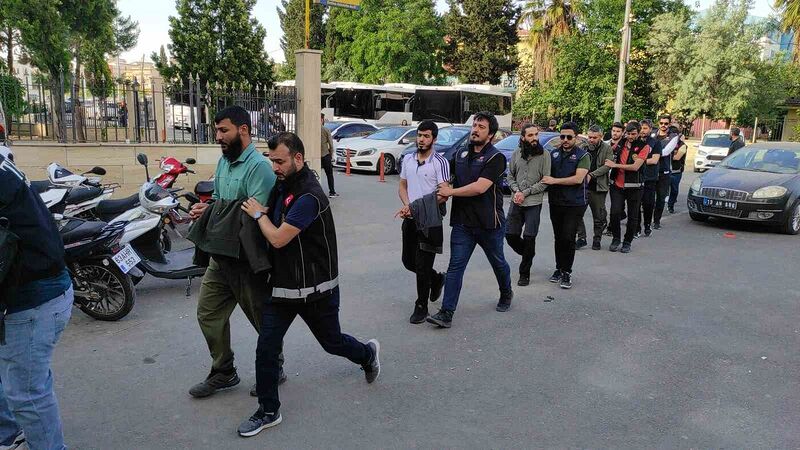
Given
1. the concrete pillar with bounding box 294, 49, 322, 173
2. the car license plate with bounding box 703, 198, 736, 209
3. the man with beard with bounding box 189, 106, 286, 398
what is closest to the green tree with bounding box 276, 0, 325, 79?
the concrete pillar with bounding box 294, 49, 322, 173

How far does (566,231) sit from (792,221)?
234 inches

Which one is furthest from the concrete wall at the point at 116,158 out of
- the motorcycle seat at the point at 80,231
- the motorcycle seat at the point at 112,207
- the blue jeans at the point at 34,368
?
the blue jeans at the point at 34,368

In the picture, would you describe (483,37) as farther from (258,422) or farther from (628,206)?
(258,422)

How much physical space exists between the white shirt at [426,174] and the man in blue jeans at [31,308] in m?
2.99

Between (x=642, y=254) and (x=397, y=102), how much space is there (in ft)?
71.7

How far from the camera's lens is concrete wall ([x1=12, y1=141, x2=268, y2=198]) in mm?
8945

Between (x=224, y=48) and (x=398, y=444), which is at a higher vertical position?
(x=224, y=48)

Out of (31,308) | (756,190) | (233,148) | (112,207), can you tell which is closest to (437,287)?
(233,148)

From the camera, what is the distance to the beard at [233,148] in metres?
3.64

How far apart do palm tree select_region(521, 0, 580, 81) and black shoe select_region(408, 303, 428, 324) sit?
33242 millimetres

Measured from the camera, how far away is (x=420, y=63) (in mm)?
40438

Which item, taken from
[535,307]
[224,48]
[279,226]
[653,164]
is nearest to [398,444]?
[279,226]

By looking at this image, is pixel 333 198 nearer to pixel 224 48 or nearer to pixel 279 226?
pixel 224 48

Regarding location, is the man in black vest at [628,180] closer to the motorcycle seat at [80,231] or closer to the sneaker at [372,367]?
the sneaker at [372,367]
